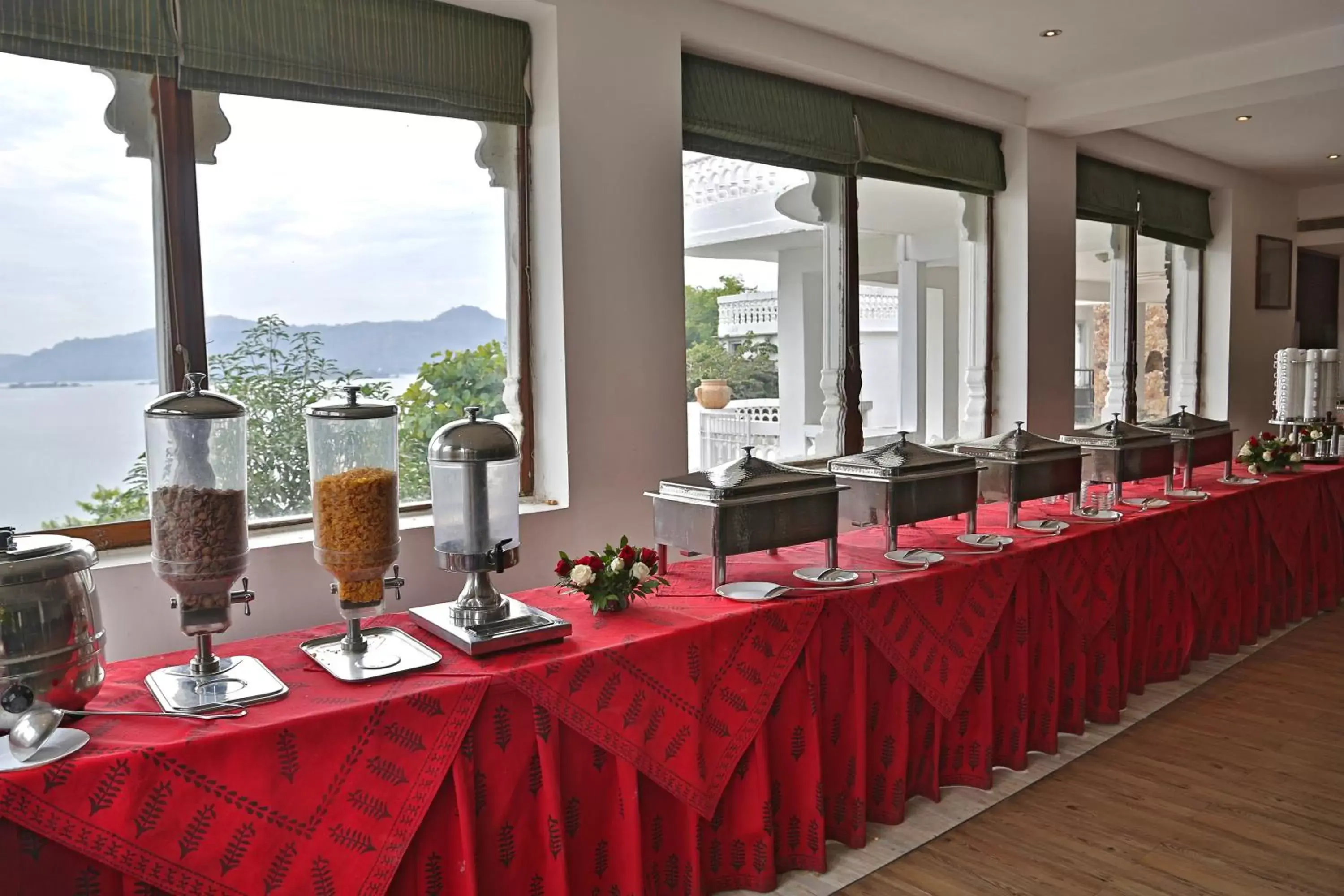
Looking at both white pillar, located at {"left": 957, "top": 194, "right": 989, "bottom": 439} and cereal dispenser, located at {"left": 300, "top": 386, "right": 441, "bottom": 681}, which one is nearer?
cereal dispenser, located at {"left": 300, "top": 386, "right": 441, "bottom": 681}

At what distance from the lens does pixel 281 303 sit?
8.55 ft

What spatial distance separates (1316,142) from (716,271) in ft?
13.0

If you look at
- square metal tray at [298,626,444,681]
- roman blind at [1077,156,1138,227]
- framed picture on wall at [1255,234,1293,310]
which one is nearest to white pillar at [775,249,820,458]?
roman blind at [1077,156,1138,227]

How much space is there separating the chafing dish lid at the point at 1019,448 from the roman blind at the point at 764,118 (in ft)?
4.14

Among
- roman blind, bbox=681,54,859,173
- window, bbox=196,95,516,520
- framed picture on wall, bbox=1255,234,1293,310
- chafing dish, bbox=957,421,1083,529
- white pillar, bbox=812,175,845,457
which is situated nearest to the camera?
window, bbox=196,95,516,520

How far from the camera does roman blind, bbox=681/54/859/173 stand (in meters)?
3.35

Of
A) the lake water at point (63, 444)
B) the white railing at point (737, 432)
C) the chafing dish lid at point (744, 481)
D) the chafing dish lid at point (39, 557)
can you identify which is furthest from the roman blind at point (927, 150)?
the chafing dish lid at point (39, 557)

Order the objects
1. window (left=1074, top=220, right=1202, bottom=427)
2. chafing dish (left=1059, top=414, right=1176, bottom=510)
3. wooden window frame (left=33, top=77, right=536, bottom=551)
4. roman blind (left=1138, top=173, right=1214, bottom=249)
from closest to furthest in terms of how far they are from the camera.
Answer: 1. wooden window frame (left=33, top=77, right=536, bottom=551)
2. chafing dish (left=1059, top=414, right=1176, bottom=510)
3. roman blind (left=1138, top=173, right=1214, bottom=249)
4. window (left=1074, top=220, right=1202, bottom=427)

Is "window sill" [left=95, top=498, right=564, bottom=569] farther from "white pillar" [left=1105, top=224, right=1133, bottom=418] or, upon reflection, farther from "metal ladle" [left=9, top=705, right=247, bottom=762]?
"white pillar" [left=1105, top=224, right=1133, bottom=418]

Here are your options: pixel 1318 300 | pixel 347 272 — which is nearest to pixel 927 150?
pixel 347 272

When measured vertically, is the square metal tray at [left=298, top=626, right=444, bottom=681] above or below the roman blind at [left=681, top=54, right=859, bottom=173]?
below

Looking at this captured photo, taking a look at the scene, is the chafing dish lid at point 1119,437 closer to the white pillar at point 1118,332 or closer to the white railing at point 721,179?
the white railing at point 721,179

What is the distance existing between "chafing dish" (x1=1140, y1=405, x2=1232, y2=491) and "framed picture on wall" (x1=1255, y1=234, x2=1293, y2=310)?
3050 mm

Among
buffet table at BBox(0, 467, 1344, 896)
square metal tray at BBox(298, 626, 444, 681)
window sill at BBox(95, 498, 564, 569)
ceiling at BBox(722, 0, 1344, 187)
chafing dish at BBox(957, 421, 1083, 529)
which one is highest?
ceiling at BBox(722, 0, 1344, 187)
